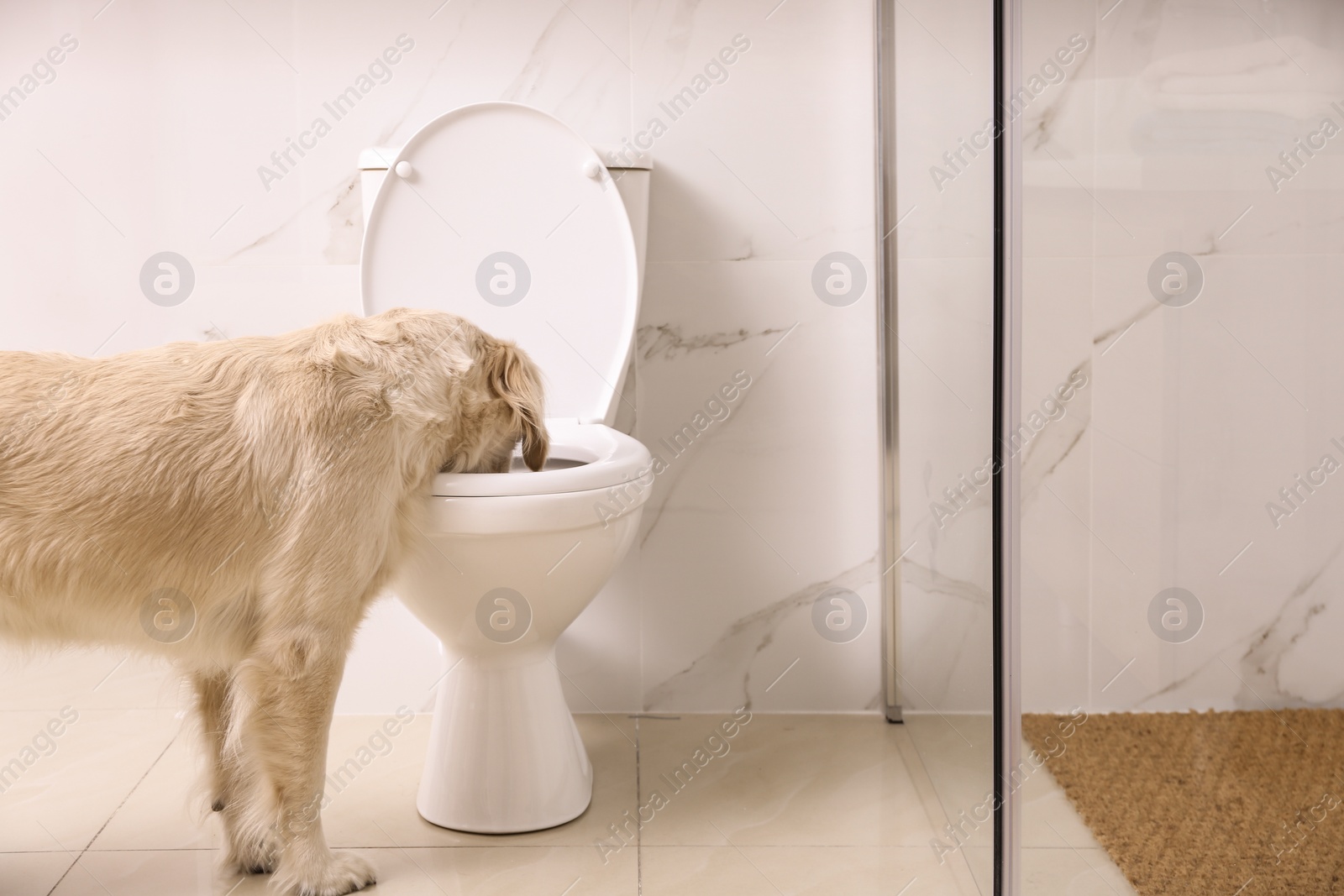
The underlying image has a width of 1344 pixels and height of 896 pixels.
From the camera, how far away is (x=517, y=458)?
1435mm

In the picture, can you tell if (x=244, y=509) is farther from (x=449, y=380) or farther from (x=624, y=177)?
(x=624, y=177)

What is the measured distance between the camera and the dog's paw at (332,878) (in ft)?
3.79

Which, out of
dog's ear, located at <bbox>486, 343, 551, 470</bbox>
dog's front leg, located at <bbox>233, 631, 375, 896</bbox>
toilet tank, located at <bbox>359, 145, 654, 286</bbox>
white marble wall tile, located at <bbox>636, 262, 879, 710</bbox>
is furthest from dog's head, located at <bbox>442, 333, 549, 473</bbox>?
white marble wall tile, located at <bbox>636, 262, 879, 710</bbox>

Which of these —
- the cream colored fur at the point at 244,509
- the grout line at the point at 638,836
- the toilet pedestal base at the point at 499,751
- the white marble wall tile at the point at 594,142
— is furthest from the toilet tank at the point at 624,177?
the grout line at the point at 638,836

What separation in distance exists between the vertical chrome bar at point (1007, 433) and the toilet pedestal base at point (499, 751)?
0.60 meters

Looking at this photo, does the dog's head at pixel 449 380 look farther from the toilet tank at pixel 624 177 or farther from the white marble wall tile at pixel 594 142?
the white marble wall tile at pixel 594 142

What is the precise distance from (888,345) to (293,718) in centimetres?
108

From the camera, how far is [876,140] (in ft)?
5.49

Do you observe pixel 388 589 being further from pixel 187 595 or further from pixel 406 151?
pixel 406 151

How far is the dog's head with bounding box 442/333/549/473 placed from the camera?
1193 millimetres

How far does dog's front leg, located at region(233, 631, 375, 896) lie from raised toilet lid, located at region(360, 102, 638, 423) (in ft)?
1.83

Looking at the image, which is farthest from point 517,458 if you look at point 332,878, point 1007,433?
point 1007,433

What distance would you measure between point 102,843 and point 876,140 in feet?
5.13

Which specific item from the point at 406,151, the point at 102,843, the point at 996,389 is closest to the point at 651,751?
the point at 102,843
